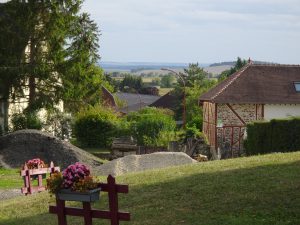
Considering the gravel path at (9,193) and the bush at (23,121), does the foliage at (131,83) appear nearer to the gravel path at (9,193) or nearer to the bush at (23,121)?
the bush at (23,121)

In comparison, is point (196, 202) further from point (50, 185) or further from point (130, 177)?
point (130, 177)

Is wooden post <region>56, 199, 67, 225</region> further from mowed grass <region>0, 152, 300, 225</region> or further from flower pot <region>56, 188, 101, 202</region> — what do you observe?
mowed grass <region>0, 152, 300, 225</region>

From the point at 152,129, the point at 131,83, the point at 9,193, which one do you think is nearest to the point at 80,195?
the point at 9,193

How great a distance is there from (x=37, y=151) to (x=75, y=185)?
24523 millimetres

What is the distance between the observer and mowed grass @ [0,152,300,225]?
1183 cm

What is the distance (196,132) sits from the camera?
43.1 meters

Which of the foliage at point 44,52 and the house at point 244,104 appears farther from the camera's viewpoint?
the house at point 244,104

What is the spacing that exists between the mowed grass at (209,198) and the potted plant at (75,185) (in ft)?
5.78

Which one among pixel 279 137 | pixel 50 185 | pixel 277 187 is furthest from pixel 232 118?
pixel 50 185

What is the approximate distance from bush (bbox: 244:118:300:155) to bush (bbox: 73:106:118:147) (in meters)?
23.2

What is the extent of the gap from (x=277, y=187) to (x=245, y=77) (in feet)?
117

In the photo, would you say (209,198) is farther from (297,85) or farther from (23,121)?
(297,85)

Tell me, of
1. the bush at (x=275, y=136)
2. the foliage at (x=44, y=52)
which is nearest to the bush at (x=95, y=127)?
the foliage at (x=44, y=52)

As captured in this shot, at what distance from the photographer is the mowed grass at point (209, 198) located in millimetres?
11828
